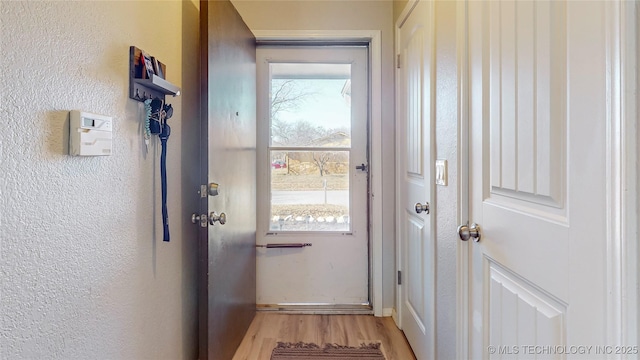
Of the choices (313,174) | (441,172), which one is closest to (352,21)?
(313,174)

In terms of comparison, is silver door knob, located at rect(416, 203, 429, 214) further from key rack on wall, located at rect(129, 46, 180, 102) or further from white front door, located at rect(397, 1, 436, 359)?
key rack on wall, located at rect(129, 46, 180, 102)

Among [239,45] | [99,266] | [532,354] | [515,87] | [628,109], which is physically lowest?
[532,354]

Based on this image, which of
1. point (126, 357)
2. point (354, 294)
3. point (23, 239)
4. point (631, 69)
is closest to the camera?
point (631, 69)

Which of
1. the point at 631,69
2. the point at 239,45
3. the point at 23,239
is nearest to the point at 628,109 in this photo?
the point at 631,69

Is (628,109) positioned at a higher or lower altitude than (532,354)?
higher

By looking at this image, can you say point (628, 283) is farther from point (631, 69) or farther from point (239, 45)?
point (239, 45)

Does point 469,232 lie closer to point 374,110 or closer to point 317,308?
point 374,110

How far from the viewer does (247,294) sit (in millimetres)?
2031

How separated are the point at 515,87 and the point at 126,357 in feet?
4.88

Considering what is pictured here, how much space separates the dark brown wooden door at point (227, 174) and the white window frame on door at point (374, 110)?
0.32 m

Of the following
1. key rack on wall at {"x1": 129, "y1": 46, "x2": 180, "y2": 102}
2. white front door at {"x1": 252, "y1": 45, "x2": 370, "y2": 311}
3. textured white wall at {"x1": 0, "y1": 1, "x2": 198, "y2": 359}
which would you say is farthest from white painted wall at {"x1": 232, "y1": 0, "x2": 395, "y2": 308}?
key rack on wall at {"x1": 129, "y1": 46, "x2": 180, "y2": 102}

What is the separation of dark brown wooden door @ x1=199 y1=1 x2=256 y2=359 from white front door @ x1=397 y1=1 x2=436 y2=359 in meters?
0.98

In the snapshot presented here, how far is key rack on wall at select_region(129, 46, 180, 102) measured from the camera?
111 centimetres

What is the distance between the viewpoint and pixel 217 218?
148 centimetres
